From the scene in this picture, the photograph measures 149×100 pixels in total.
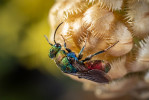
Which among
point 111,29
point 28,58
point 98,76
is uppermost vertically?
point 28,58

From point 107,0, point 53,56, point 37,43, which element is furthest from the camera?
point 37,43

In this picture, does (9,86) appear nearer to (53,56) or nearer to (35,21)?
(35,21)

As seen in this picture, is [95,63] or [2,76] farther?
[2,76]

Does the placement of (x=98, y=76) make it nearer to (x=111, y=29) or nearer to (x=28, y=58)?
(x=111, y=29)

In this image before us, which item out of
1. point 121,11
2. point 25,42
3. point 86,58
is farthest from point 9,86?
point 121,11

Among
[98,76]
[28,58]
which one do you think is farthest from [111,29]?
[28,58]

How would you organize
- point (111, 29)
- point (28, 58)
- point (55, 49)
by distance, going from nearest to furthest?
point (111, 29) < point (55, 49) < point (28, 58)

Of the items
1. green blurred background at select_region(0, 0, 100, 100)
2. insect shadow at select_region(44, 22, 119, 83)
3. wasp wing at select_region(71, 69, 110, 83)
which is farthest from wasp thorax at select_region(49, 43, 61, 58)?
green blurred background at select_region(0, 0, 100, 100)
